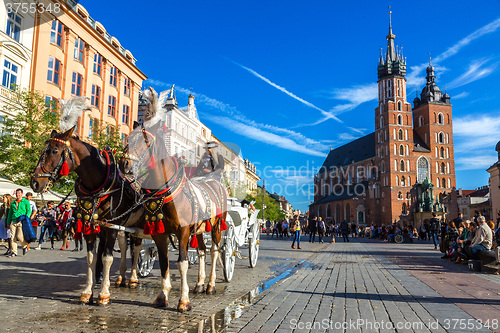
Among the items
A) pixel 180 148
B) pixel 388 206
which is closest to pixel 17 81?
pixel 180 148

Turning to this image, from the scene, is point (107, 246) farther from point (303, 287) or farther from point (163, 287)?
point (303, 287)

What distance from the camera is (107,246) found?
215 inches

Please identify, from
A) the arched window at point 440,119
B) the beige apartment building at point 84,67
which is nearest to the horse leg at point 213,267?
the beige apartment building at point 84,67

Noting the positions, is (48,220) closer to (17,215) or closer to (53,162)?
(17,215)

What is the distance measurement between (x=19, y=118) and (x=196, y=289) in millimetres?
18243

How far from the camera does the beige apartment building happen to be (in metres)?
25.5

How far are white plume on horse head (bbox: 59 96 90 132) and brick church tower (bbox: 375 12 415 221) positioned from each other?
259 feet

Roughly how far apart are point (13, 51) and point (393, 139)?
2922 inches

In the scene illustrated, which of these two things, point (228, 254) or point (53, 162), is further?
point (228, 254)

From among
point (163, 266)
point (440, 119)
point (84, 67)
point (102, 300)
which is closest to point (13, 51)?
point (84, 67)

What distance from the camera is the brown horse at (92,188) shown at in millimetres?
4863

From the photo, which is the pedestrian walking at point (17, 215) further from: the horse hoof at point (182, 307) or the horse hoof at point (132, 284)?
the horse hoof at point (182, 307)

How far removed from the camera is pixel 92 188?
5176 millimetres

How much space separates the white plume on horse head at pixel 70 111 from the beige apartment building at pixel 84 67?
58.1ft
